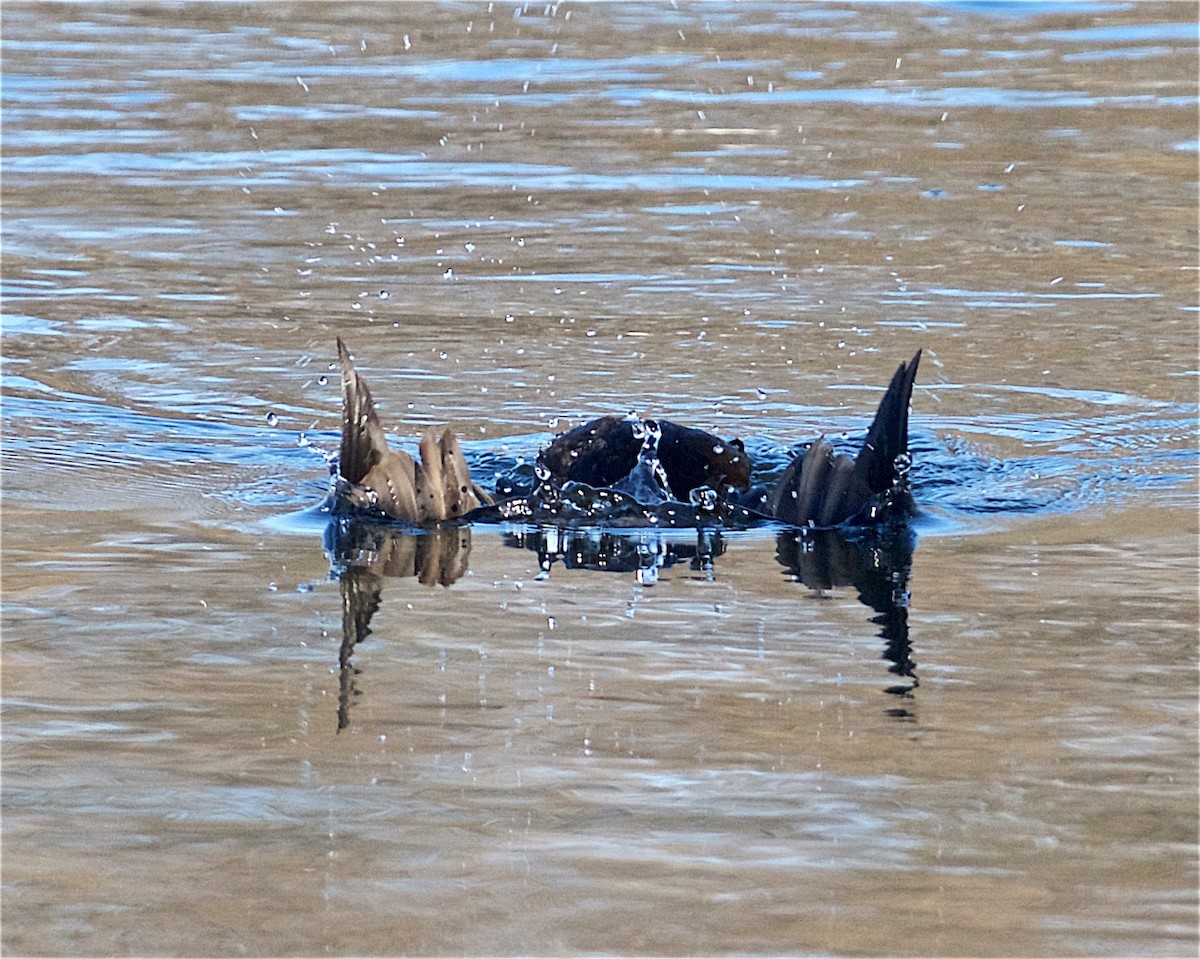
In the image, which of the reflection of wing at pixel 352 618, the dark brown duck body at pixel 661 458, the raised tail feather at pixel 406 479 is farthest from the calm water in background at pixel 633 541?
the dark brown duck body at pixel 661 458

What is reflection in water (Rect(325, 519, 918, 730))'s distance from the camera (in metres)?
5.02

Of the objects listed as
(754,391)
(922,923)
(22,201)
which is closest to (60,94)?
(22,201)

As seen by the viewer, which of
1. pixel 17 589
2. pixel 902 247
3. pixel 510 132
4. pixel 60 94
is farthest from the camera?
pixel 60 94

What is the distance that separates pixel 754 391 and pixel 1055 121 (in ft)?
19.7

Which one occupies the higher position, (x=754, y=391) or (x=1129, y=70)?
(x=1129, y=70)

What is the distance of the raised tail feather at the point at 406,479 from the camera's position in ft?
17.8

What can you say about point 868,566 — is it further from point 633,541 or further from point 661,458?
point 661,458

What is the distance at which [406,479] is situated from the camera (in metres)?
5.62

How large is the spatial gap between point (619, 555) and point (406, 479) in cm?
64

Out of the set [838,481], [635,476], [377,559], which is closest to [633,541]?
[635,476]

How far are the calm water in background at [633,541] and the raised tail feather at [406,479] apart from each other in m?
0.19

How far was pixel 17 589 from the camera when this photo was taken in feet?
16.6

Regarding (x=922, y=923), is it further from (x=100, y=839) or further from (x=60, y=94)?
(x=60, y=94)

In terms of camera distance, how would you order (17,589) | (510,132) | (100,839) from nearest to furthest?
(100,839) < (17,589) < (510,132)
